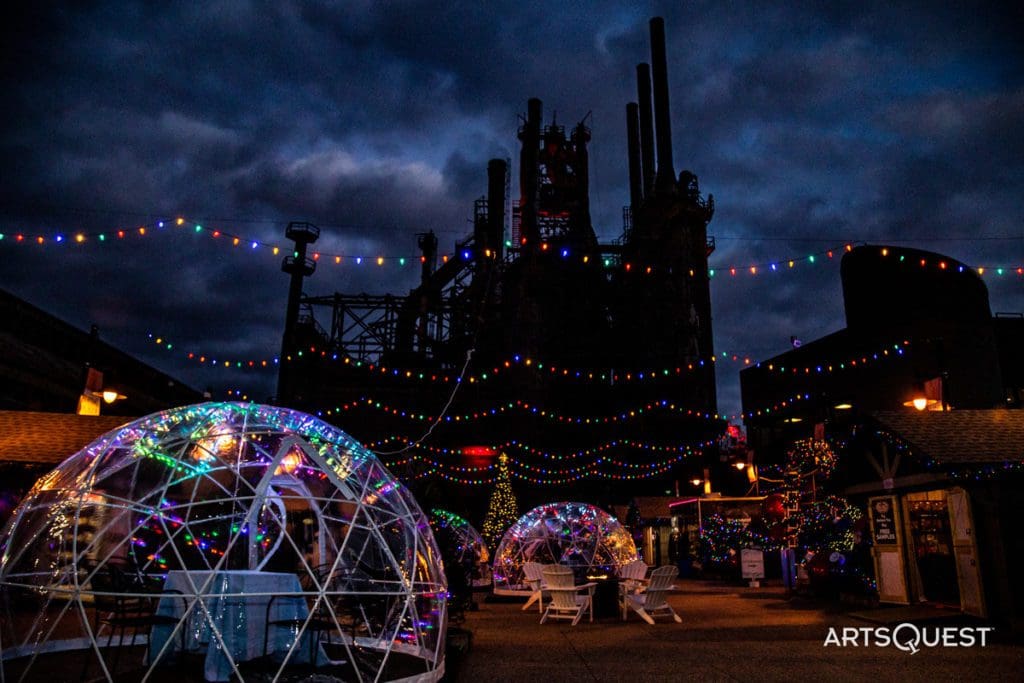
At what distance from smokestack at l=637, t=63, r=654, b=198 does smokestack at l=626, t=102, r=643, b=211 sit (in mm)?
584

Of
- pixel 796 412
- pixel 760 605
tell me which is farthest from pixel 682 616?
pixel 796 412

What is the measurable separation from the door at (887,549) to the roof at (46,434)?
606 inches

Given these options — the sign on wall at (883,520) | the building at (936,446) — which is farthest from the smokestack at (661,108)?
the sign on wall at (883,520)

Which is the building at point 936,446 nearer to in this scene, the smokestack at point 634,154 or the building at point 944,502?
the building at point 944,502

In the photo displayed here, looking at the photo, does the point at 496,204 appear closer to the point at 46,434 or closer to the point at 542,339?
the point at 542,339

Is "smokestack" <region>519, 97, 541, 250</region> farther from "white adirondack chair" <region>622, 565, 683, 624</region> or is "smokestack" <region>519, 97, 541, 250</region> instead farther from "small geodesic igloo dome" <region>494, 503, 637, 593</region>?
"white adirondack chair" <region>622, 565, 683, 624</region>

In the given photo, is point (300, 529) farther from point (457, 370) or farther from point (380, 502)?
point (457, 370)

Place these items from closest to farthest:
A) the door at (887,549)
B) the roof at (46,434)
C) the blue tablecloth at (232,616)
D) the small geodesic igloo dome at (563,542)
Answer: the blue tablecloth at (232,616)
the roof at (46,434)
the door at (887,549)
the small geodesic igloo dome at (563,542)

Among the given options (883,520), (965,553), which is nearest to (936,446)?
(965,553)

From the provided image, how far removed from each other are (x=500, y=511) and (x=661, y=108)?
26.9 meters

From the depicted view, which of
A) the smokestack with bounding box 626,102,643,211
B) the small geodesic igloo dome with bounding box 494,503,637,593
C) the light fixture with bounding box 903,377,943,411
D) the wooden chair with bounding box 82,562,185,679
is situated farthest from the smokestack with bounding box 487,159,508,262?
the wooden chair with bounding box 82,562,185,679

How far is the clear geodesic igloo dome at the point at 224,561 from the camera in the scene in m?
6.41

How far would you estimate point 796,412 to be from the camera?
3014 cm

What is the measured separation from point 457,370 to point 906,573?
75.1 ft
